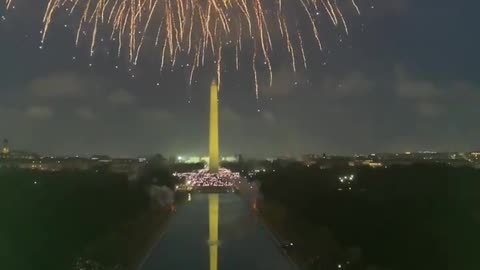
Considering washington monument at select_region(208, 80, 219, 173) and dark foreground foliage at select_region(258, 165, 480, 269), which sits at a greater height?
washington monument at select_region(208, 80, 219, 173)

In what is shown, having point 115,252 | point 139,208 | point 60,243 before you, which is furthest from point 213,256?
point 139,208

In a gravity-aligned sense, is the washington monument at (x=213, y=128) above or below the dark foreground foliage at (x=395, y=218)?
above

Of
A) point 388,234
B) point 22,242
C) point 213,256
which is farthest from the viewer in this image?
point 388,234

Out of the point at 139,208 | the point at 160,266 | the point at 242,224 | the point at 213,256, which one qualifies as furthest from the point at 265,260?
the point at 139,208

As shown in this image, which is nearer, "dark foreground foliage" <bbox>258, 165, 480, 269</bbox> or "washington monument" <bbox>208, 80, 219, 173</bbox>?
"dark foreground foliage" <bbox>258, 165, 480, 269</bbox>

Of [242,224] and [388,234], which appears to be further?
[242,224]

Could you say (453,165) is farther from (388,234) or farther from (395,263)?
(395,263)

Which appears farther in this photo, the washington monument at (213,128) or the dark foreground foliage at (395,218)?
the washington monument at (213,128)

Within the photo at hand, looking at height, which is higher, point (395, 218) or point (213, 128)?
point (213, 128)

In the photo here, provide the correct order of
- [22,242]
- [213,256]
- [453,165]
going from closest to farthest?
[213,256] → [22,242] → [453,165]

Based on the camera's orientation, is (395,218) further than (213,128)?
No
